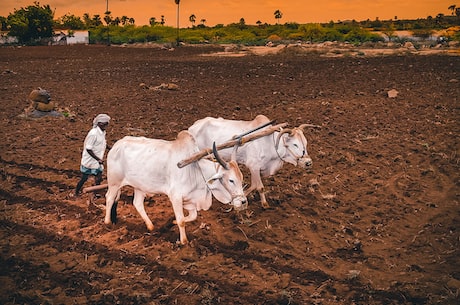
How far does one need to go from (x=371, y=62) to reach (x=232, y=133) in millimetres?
20436

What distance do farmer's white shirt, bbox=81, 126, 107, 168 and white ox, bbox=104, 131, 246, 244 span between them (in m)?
0.68

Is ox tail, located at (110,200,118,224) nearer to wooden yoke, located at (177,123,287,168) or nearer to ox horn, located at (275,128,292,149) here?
wooden yoke, located at (177,123,287,168)

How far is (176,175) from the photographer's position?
20.3 feet

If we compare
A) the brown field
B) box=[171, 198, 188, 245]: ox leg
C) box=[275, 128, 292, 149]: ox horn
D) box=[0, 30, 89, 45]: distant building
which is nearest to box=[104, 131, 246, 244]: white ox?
box=[171, 198, 188, 245]: ox leg

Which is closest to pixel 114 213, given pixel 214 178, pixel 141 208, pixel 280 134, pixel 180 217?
pixel 141 208

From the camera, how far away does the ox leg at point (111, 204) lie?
668 cm

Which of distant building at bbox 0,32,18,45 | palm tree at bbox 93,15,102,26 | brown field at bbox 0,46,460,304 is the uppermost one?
palm tree at bbox 93,15,102,26

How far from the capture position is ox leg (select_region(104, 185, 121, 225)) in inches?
263

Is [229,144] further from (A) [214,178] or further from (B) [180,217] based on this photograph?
(B) [180,217]

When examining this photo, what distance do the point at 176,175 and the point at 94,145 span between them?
5.76 feet

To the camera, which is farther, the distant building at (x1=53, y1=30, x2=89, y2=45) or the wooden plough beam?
the distant building at (x1=53, y1=30, x2=89, y2=45)

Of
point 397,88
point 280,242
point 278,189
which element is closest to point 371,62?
point 397,88

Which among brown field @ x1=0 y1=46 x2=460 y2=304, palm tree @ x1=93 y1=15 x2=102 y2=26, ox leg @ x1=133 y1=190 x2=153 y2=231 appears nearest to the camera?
brown field @ x1=0 y1=46 x2=460 y2=304

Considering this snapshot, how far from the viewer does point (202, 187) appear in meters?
6.33
